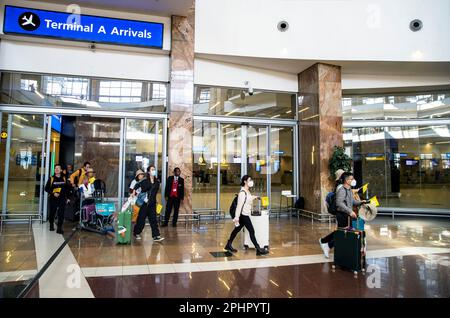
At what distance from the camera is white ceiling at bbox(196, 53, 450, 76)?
10.2m

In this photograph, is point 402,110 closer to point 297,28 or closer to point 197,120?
point 297,28

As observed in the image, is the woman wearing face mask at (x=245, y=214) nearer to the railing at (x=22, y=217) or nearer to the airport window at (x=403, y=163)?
the railing at (x=22, y=217)

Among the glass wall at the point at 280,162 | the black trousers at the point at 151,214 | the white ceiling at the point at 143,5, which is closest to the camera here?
the black trousers at the point at 151,214

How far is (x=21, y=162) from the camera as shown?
9.10m

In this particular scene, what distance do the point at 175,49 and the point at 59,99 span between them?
3601 millimetres

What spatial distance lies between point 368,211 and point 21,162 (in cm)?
885

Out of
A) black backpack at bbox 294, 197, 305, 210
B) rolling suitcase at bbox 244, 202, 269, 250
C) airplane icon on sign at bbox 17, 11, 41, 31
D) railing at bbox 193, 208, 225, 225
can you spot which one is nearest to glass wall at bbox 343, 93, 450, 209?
black backpack at bbox 294, 197, 305, 210

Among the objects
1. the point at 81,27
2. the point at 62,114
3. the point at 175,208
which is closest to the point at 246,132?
the point at 175,208

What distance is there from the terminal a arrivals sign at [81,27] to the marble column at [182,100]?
22.7 inches

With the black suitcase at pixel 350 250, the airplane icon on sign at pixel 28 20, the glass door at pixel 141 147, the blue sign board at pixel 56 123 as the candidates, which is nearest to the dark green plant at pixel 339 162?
the black suitcase at pixel 350 250

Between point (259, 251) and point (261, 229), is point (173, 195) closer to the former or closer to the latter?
point (261, 229)

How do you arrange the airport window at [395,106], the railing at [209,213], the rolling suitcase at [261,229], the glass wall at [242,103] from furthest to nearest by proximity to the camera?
the airport window at [395,106]
the glass wall at [242,103]
the railing at [209,213]
the rolling suitcase at [261,229]

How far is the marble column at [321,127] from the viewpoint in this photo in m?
10.2

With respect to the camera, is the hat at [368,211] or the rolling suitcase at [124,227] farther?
the rolling suitcase at [124,227]
